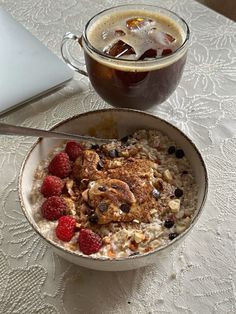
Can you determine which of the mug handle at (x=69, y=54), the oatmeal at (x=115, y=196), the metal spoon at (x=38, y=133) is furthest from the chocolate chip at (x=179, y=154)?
the mug handle at (x=69, y=54)

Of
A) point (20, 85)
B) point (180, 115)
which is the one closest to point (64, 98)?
point (20, 85)

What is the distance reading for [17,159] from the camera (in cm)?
81

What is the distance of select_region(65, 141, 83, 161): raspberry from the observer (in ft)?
2.40

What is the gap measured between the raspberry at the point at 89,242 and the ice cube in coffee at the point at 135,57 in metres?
0.29

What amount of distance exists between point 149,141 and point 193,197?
0.13 m

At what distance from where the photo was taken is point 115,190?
25.8 inches

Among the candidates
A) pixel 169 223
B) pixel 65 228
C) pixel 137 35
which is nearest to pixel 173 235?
pixel 169 223

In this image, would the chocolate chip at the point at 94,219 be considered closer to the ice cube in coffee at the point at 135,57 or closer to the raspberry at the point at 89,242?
the raspberry at the point at 89,242

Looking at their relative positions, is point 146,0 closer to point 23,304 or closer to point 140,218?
point 140,218

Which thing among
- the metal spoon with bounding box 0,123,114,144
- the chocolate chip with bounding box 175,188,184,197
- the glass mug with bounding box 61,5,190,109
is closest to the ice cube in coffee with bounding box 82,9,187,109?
the glass mug with bounding box 61,5,190,109

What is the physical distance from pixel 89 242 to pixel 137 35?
15.7 inches

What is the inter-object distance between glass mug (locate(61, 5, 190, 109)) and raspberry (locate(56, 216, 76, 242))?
0.27 m

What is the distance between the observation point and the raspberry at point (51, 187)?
0.68 metres

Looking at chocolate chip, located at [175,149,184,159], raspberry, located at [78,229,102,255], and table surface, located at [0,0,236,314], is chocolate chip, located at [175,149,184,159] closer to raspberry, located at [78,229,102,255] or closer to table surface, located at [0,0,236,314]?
table surface, located at [0,0,236,314]
